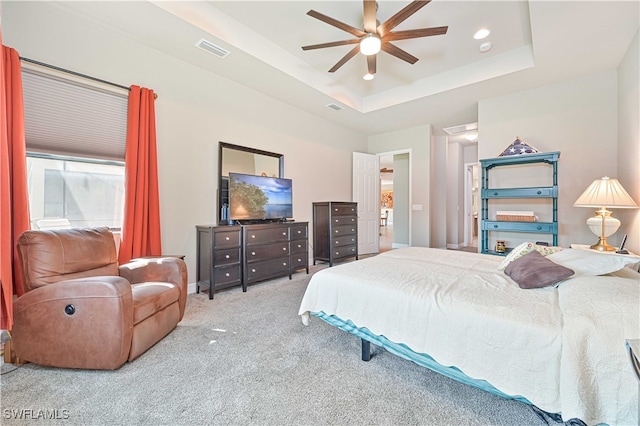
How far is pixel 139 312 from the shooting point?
182cm

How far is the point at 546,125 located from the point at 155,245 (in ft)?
17.9

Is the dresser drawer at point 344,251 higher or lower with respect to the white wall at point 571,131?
lower

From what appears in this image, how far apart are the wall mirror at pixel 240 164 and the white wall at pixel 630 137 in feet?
13.9

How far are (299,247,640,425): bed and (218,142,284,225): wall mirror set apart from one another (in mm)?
2214

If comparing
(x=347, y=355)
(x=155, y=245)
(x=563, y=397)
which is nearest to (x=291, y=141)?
(x=155, y=245)

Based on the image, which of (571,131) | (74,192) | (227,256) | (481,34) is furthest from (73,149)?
(571,131)

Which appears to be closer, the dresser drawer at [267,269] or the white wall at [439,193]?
the dresser drawer at [267,269]

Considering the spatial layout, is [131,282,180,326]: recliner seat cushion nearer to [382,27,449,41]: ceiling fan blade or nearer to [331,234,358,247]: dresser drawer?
[331,234,358,247]: dresser drawer

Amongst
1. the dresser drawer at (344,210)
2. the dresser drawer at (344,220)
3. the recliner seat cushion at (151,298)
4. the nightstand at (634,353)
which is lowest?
the recliner seat cushion at (151,298)

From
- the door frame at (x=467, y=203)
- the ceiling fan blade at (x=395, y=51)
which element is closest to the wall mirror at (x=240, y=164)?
the ceiling fan blade at (x=395, y=51)

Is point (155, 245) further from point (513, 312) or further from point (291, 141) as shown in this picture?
point (513, 312)

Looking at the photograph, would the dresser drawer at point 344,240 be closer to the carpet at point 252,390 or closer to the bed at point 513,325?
the carpet at point 252,390

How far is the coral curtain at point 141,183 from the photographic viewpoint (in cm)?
271

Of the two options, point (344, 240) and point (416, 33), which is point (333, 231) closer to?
point (344, 240)
